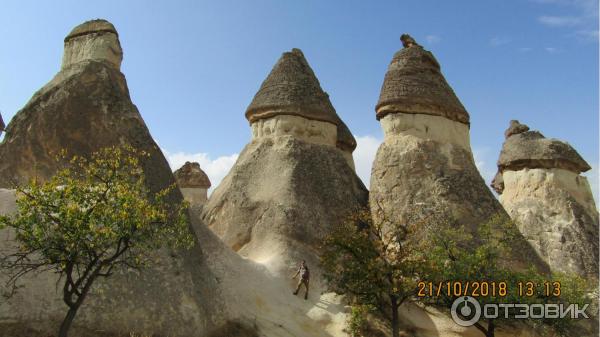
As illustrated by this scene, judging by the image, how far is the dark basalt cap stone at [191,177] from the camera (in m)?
29.3

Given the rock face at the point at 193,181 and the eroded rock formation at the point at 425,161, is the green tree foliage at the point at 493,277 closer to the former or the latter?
the eroded rock formation at the point at 425,161

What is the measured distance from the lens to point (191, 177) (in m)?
29.5

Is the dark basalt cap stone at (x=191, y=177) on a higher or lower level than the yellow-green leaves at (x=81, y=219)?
higher

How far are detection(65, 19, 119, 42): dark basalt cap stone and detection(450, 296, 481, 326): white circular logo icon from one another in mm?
11643

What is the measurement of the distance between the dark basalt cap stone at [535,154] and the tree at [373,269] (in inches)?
384

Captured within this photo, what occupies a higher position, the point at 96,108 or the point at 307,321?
the point at 96,108

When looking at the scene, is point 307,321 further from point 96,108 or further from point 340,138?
point 340,138

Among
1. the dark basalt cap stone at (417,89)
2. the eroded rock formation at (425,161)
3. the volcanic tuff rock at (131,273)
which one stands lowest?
the volcanic tuff rock at (131,273)

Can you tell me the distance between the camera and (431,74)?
760 inches

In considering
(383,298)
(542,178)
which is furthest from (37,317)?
(542,178)

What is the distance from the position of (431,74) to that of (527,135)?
620 centimetres

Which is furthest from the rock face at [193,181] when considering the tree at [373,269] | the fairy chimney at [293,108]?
the tree at [373,269]

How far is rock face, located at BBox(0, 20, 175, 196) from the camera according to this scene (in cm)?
1292
